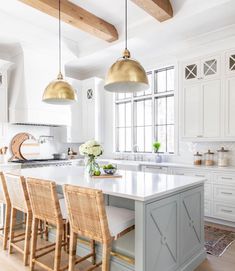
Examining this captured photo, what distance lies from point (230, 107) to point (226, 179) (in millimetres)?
1145

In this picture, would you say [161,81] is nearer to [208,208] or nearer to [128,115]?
[128,115]

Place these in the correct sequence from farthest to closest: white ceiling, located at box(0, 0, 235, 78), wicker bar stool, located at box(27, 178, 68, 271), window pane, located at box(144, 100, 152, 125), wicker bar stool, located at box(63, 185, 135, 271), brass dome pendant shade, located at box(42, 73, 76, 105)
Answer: window pane, located at box(144, 100, 152, 125), white ceiling, located at box(0, 0, 235, 78), brass dome pendant shade, located at box(42, 73, 76, 105), wicker bar stool, located at box(27, 178, 68, 271), wicker bar stool, located at box(63, 185, 135, 271)

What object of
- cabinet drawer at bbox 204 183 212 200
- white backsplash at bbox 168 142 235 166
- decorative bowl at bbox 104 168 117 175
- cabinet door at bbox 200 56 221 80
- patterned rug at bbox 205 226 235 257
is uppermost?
cabinet door at bbox 200 56 221 80

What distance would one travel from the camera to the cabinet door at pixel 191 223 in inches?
95.3

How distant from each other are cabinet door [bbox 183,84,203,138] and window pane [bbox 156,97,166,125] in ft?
2.97

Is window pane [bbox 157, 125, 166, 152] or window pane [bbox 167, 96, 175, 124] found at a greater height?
window pane [bbox 167, 96, 175, 124]

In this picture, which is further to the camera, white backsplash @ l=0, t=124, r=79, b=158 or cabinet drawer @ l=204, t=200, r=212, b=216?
white backsplash @ l=0, t=124, r=79, b=158

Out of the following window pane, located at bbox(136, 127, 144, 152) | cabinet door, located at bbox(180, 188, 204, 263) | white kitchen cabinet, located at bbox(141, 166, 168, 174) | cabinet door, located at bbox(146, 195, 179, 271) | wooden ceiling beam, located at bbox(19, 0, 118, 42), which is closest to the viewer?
cabinet door, located at bbox(146, 195, 179, 271)

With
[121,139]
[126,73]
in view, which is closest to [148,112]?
[121,139]

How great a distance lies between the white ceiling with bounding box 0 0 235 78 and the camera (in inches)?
144

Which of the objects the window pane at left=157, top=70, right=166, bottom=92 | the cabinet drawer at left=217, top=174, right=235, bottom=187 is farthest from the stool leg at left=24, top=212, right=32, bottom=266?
the window pane at left=157, top=70, right=166, bottom=92

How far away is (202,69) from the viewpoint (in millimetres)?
4215

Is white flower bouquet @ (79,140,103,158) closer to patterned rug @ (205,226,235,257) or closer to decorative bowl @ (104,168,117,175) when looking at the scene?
decorative bowl @ (104,168,117,175)

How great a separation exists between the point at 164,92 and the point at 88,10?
7.55 feet
